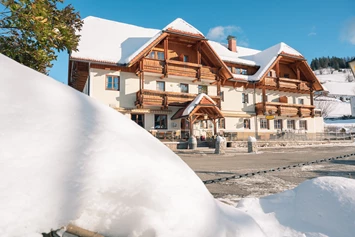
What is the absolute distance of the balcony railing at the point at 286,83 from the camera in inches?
976

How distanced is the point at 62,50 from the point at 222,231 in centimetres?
512

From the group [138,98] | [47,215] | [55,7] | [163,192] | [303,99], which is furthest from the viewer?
[303,99]

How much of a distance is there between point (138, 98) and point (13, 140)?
17.6 metres

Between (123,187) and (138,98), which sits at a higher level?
(138,98)

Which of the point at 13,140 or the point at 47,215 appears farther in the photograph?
the point at 13,140

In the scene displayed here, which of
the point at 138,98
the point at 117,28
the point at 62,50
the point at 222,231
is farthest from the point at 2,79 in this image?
the point at 117,28

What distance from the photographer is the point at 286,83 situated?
25.5 m

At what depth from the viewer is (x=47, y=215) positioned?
115 cm

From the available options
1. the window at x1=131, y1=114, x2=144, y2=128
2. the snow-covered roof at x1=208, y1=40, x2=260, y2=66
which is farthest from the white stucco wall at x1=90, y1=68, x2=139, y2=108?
the snow-covered roof at x1=208, y1=40, x2=260, y2=66

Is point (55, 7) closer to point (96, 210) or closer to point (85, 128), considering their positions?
point (85, 128)

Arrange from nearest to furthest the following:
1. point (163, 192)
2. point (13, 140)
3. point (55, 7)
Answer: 1. point (13, 140)
2. point (163, 192)
3. point (55, 7)

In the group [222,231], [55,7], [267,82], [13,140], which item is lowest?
[222,231]

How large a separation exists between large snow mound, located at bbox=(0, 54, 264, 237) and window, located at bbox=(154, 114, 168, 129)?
1810cm

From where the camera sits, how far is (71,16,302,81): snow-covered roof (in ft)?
59.5
